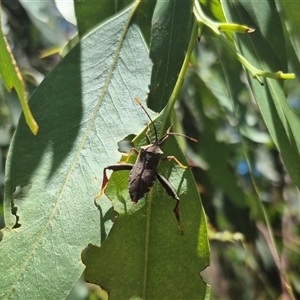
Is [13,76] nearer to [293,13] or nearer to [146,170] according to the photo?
[146,170]

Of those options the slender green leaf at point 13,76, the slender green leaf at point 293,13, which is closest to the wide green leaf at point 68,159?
the slender green leaf at point 13,76

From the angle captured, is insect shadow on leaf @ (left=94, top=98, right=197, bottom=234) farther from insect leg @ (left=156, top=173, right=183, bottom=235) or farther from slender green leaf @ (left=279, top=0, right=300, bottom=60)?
slender green leaf @ (left=279, top=0, right=300, bottom=60)

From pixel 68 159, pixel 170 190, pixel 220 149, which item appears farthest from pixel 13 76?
pixel 220 149

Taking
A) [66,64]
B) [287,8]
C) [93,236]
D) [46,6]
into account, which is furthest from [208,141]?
[93,236]

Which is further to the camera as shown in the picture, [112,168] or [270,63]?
[270,63]

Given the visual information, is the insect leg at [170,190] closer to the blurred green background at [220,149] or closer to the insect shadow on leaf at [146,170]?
the insect shadow on leaf at [146,170]

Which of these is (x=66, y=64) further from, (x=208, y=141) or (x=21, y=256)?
(x=208, y=141)

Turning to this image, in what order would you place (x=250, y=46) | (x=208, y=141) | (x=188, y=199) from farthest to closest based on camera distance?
(x=208, y=141) < (x=250, y=46) < (x=188, y=199)

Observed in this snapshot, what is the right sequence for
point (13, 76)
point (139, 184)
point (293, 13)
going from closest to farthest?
point (13, 76)
point (139, 184)
point (293, 13)
